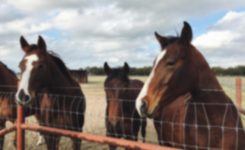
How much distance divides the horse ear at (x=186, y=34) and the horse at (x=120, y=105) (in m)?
2.19

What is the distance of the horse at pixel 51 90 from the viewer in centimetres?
549

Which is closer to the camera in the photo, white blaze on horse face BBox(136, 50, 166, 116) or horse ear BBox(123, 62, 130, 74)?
white blaze on horse face BBox(136, 50, 166, 116)

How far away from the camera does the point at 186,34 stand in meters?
3.91

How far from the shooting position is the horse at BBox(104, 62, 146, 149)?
606cm

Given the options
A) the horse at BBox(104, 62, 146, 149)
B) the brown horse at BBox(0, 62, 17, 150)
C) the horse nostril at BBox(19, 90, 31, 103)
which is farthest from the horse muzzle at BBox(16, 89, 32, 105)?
the brown horse at BBox(0, 62, 17, 150)

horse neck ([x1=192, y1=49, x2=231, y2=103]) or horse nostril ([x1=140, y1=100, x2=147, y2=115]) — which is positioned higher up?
horse neck ([x1=192, y1=49, x2=231, y2=103])

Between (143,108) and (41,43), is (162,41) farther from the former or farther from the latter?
(41,43)

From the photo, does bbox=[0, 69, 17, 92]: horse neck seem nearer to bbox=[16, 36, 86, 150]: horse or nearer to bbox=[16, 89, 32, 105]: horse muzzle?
bbox=[16, 36, 86, 150]: horse

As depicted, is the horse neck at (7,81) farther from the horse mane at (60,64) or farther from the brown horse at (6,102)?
the horse mane at (60,64)

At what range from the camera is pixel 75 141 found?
20.5ft

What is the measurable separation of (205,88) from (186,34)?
564 mm

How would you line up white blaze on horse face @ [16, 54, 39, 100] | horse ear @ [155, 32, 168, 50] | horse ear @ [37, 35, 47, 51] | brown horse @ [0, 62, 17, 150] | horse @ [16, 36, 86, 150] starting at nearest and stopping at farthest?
horse ear @ [155, 32, 168, 50] → white blaze on horse face @ [16, 54, 39, 100] → horse @ [16, 36, 86, 150] → horse ear @ [37, 35, 47, 51] → brown horse @ [0, 62, 17, 150]

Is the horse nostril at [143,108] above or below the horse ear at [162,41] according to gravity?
below

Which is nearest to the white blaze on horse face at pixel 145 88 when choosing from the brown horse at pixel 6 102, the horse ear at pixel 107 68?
the horse ear at pixel 107 68
